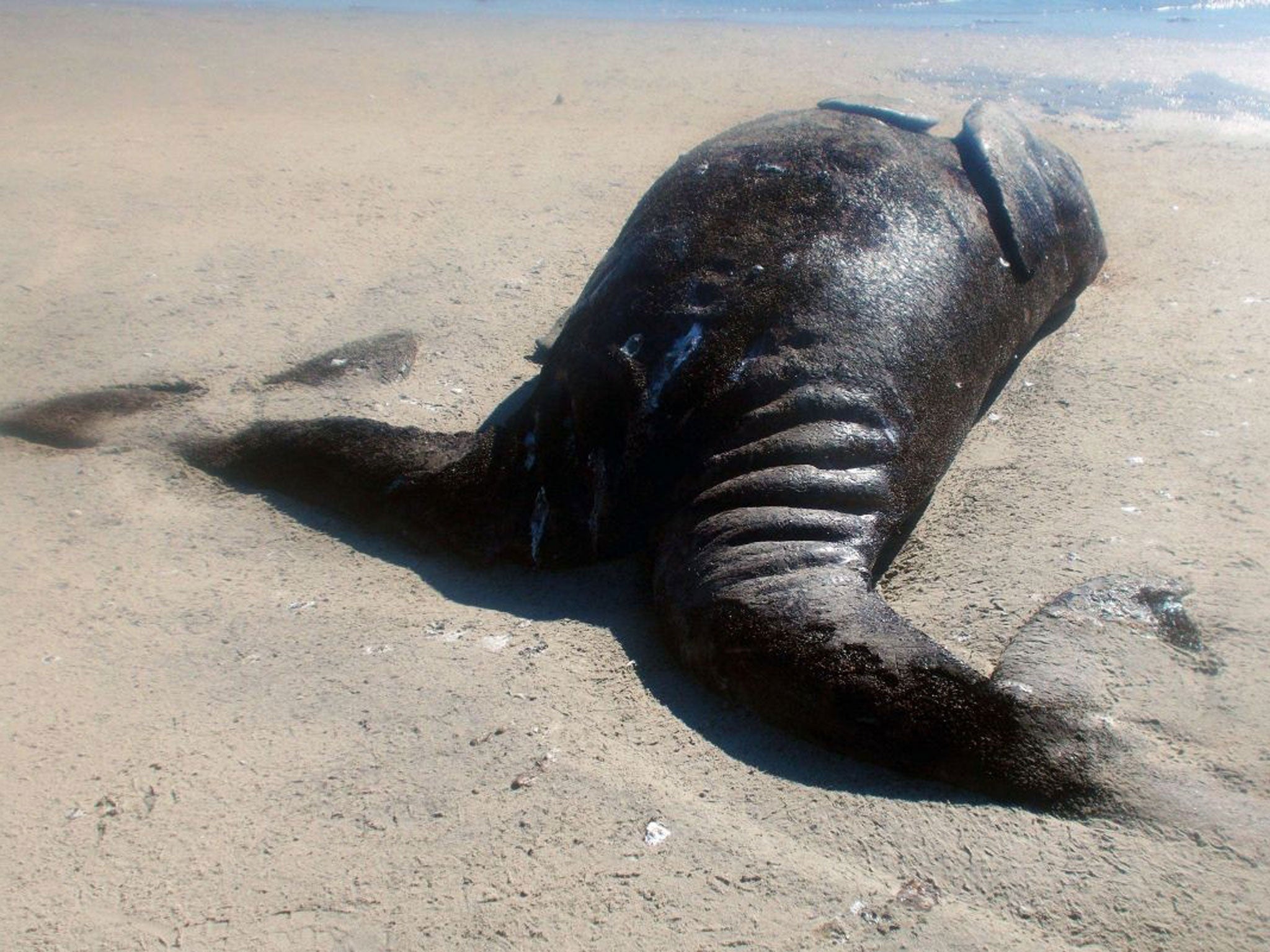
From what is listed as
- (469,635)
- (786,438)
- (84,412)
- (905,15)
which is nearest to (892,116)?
(786,438)

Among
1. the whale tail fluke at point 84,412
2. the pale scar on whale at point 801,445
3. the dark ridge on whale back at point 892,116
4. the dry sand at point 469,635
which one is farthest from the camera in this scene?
the dark ridge on whale back at point 892,116

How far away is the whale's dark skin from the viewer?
2.75 m

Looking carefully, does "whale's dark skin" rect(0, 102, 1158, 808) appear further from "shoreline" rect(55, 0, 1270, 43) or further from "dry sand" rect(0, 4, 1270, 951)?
"shoreline" rect(55, 0, 1270, 43)

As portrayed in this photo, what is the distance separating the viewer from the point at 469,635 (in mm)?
3266

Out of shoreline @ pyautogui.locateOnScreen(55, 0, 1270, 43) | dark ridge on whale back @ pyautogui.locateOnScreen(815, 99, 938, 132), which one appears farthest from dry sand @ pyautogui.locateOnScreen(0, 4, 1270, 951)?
shoreline @ pyautogui.locateOnScreen(55, 0, 1270, 43)

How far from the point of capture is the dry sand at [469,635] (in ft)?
7.80

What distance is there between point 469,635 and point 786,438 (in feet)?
3.44

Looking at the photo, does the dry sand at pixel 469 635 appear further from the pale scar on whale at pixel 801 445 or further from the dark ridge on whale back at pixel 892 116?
the dark ridge on whale back at pixel 892 116

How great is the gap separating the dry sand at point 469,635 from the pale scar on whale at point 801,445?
0.40 feet

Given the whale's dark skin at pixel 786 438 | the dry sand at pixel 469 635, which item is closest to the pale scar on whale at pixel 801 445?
the whale's dark skin at pixel 786 438

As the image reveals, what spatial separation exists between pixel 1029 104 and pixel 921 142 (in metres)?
5.16

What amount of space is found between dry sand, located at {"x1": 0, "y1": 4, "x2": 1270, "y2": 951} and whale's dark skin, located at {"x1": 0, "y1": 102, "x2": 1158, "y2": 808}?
0.44 ft

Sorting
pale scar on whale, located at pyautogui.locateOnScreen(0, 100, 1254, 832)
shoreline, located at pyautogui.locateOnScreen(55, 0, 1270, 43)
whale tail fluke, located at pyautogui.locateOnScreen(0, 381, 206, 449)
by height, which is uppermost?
shoreline, located at pyautogui.locateOnScreen(55, 0, 1270, 43)

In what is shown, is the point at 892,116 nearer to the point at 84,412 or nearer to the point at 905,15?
the point at 84,412
